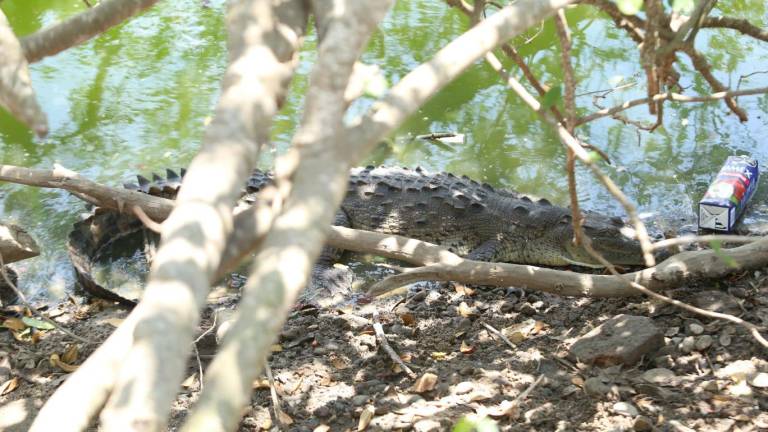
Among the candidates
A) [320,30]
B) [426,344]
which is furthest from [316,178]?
[426,344]

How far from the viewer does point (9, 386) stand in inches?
147

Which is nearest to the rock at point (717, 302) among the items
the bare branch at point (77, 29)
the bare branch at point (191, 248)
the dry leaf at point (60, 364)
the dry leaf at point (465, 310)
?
the dry leaf at point (465, 310)

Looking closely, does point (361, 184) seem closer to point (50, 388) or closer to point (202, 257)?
point (50, 388)

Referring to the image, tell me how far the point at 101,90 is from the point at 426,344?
5.37 meters

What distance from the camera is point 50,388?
3.64 metres

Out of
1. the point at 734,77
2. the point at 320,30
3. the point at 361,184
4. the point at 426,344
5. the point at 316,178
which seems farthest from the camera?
the point at 734,77

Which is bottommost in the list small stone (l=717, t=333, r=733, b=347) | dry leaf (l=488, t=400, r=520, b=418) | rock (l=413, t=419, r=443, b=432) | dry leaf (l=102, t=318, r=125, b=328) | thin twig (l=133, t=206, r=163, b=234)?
dry leaf (l=102, t=318, r=125, b=328)

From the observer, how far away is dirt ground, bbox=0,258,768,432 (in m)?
3.00

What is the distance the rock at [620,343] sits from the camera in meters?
3.34

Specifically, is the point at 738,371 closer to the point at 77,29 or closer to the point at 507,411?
the point at 507,411

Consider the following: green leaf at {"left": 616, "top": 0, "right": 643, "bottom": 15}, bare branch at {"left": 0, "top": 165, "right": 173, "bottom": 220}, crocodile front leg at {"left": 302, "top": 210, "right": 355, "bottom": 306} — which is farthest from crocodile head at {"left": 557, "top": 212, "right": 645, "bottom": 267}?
green leaf at {"left": 616, "top": 0, "right": 643, "bottom": 15}

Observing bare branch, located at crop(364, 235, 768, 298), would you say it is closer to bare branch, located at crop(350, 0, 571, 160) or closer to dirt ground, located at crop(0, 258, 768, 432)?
dirt ground, located at crop(0, 258, 768, 432)

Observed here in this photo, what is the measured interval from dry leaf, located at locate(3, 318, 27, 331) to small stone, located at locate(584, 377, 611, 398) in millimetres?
3067

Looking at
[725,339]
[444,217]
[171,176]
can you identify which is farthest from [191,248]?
[444,217]
